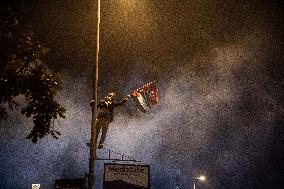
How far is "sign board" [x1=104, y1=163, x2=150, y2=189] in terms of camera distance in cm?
1512

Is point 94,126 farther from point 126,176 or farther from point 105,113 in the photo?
point 126,176

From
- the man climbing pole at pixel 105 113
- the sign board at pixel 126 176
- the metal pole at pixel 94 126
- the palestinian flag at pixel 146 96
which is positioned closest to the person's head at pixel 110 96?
the man climbing pole at pixel 105 113

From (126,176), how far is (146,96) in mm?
3421

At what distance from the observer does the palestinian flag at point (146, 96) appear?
14.8 metres

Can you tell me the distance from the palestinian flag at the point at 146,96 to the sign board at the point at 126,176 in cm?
252

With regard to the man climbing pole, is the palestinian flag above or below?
above

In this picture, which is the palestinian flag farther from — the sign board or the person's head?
the sign board

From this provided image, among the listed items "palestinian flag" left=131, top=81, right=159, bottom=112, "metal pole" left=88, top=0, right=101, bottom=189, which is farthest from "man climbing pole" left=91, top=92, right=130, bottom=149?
"metal pole" left=88, top=0, right=101, bottom=189

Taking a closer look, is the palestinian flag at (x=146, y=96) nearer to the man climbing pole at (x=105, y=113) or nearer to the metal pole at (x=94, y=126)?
the man climbing pole at (x=105, y=113)

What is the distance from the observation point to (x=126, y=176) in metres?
15.3

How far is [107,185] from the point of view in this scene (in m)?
15.1

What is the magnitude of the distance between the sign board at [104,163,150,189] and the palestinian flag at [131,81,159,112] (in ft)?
8.26

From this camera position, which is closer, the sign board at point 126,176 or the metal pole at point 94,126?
the metal pole at point 94,126

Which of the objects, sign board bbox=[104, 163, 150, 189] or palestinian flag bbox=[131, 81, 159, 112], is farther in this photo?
sign board bbox=[104, 163, 150, 189]
